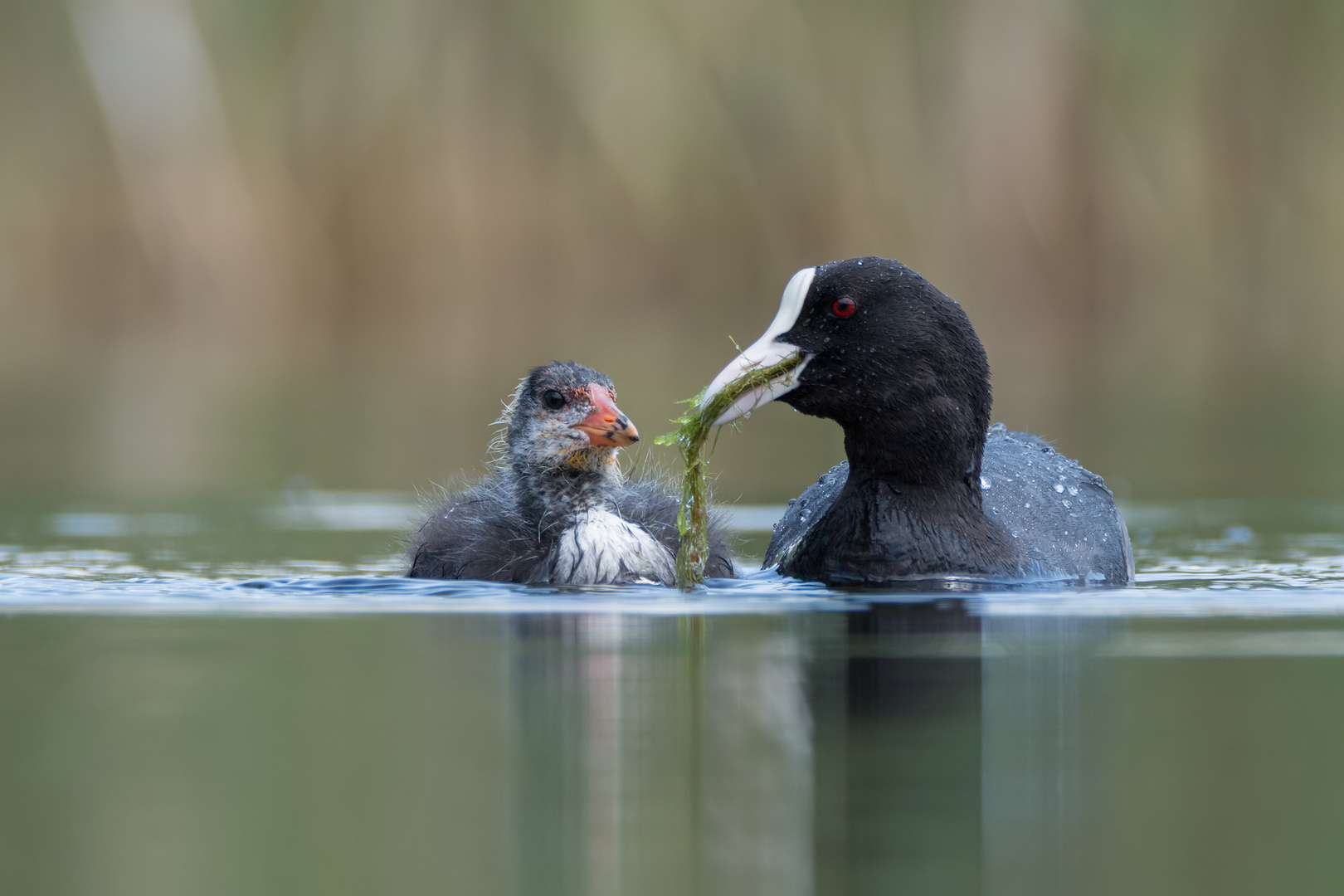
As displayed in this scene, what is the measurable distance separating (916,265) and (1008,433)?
958 cm

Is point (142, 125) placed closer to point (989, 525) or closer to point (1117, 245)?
point (1117, 245)

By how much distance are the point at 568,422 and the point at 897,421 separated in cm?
112

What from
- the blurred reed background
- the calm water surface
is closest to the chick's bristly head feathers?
the calm water surface

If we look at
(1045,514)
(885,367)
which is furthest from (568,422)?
(1045,514)

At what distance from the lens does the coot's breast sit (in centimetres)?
611

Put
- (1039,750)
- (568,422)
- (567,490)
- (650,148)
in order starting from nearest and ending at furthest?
(1039,750) → (568,422) → (567,490) → (650,148)

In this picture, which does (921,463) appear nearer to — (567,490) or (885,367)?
(885,367)

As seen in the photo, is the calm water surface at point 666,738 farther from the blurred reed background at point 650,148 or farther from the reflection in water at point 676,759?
the blurred reed background at point 650,148

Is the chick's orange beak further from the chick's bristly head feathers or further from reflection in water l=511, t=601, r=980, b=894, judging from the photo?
reflection in water l=511, t=601, r=980, b=894

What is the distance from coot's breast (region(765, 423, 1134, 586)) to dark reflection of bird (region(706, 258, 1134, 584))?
13mm

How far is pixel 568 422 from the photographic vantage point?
20.2 feet

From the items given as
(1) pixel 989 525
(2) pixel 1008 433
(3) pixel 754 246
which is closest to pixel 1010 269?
(3) pixel 754 246

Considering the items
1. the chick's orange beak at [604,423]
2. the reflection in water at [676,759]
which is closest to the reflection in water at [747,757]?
the reflection in water at [676,759]

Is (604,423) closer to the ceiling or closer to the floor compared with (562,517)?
closer to the ceiling
